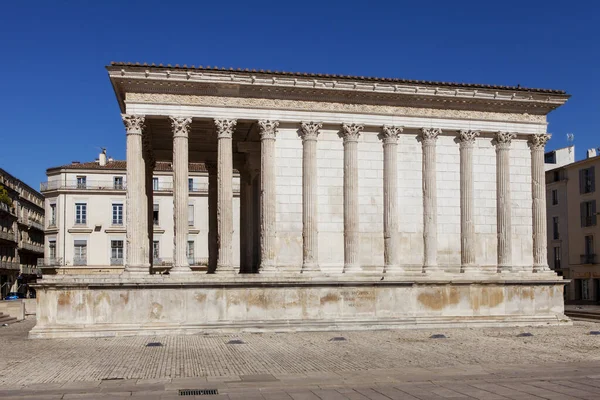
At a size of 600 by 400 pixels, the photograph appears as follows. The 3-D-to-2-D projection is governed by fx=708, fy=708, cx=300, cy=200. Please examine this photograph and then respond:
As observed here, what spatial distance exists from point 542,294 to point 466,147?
775 cm

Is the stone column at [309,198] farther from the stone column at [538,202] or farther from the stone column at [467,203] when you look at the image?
the stone column at [538,202]

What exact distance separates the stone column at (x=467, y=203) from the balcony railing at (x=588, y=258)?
3191 cm

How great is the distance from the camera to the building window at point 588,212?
2386 inches

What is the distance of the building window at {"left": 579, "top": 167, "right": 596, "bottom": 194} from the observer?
198 feet

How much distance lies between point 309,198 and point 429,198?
5.83m

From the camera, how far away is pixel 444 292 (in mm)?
31844

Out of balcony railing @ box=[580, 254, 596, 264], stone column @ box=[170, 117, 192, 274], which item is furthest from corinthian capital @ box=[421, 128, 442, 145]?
balcony railing @ box=[580, 254, 596, 264]

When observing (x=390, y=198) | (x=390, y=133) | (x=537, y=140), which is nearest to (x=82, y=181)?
(x=390, y=133)

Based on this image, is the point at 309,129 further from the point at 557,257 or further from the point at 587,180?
the point at 557,257

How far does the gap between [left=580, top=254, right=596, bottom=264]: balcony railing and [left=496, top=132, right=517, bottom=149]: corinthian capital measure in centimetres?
3107

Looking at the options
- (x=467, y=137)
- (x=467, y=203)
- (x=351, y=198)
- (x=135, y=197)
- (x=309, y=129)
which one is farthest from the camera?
(x=467, y=137)

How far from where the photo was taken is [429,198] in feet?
109

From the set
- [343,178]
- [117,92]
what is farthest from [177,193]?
[343,178]

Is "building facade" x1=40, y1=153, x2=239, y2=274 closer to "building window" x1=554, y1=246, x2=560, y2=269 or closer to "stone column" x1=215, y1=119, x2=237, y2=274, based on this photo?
"building window" x1=554, y1=246, x2=560, y2=269
